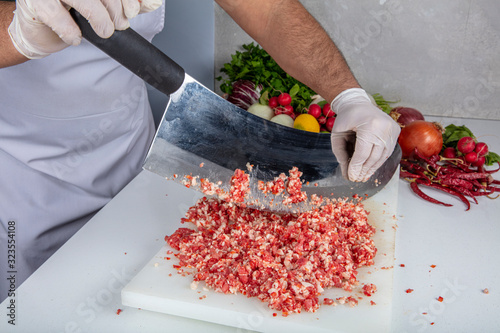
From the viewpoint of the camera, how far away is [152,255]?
1.50 meters

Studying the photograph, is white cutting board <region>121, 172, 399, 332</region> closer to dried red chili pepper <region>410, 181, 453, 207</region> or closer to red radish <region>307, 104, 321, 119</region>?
dried red chili pepper <region>410, 181, 453, 207</region>

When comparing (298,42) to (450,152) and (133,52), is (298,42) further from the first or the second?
(450,152)

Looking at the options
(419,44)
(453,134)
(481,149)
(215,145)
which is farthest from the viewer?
(419,44)

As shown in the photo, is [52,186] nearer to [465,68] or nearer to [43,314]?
[43,314]

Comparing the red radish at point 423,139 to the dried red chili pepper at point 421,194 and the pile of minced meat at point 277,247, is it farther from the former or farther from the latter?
the pile of minced meat at point 277,247

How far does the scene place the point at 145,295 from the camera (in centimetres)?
125

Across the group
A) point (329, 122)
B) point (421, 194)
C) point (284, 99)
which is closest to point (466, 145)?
point (421, 194)

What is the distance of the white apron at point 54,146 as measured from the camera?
1688 millimetres

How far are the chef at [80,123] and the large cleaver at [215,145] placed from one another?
13 cm

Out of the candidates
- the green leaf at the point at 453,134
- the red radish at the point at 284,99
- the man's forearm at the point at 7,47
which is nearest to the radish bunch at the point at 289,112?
the red radish at the point at 284,99

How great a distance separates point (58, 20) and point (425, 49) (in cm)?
218

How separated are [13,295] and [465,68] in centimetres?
252

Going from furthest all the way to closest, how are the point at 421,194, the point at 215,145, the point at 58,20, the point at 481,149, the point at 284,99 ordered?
the point at 284,99 → the point at 481,149 → the point at 421,194 → the point at 215,145 → the point at 58,20

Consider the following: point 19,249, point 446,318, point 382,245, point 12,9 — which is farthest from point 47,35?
point 446,318
